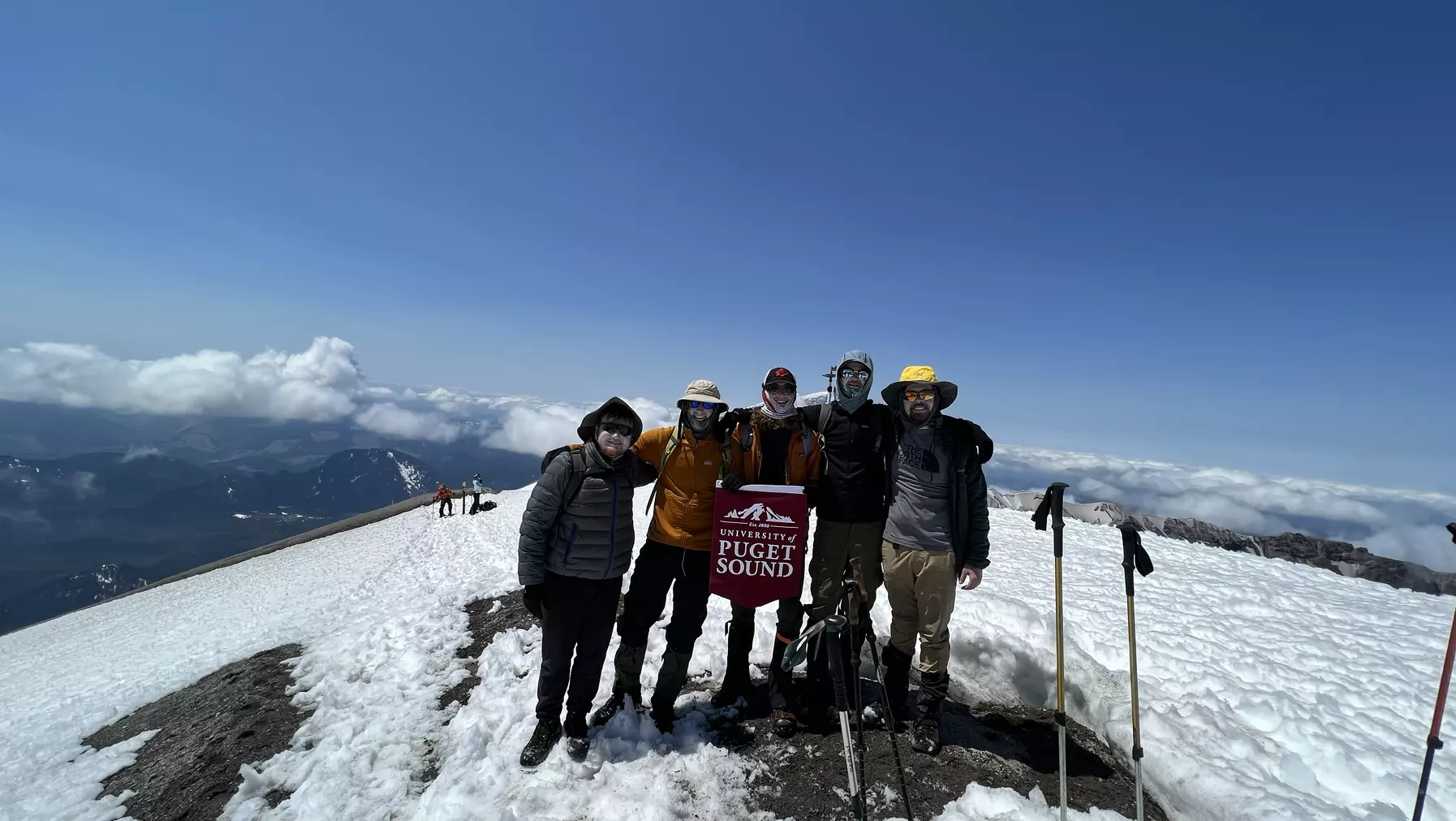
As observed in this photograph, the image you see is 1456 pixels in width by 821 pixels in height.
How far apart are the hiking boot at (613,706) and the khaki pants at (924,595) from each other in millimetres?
2894

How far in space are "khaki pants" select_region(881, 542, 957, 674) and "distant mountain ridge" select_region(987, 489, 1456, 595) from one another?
10619 mm

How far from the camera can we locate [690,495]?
18.1 ft

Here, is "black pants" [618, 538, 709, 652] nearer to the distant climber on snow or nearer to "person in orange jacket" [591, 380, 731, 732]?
"person in orange jacket" [591, 380, 731, 732]

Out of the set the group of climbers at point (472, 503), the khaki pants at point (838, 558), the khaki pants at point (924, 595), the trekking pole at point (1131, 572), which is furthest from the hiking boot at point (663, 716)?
the group of climbers at point (472, 503)

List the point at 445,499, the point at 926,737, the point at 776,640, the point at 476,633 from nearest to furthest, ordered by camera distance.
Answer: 1. the point at 926,737
2. the point at 776,640
3. the point at 476,633
4. the point at 445,499

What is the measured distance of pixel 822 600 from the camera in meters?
5.68

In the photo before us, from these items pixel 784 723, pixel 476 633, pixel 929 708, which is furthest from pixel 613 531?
pixel 476 633

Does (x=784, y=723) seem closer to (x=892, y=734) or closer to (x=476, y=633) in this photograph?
(x=892, y=734)

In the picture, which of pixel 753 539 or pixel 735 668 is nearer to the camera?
pixel 753 539

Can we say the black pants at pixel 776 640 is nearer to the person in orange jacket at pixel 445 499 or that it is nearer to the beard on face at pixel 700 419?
the beard on face at pixel 700 419

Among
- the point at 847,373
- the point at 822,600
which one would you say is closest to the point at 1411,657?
the point at 822,600

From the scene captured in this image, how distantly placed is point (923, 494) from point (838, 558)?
1100 mm

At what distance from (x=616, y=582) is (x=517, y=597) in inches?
231

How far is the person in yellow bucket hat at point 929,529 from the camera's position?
5.37m
